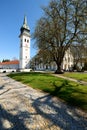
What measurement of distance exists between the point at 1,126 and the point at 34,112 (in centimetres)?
157

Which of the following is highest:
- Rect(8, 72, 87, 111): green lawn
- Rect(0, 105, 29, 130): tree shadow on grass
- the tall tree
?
the tall tree

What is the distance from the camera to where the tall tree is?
3128 centimetres

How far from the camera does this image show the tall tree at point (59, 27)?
31.3m

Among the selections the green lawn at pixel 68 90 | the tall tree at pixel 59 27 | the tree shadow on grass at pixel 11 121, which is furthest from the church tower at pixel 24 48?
the tree shadow on grass at pixel 11 121

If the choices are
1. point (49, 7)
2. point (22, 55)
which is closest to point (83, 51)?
point (49, 7)

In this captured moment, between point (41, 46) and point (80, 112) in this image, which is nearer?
point (80, 112)

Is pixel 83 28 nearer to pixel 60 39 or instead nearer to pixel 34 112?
pixel 60 39

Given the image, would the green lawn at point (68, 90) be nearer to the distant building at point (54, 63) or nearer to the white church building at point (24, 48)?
the distant building at point (54, 63)

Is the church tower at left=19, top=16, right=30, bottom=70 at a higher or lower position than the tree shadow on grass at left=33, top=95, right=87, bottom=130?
higher

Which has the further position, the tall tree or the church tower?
the church tower

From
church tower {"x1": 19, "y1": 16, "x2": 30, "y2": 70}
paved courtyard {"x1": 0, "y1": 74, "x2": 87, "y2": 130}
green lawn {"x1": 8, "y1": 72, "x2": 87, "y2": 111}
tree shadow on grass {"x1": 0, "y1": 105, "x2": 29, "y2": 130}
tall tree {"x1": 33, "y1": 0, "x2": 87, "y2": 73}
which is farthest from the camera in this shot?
church tower {"x1": 19, "y1": 16, "x2": 30, "y2": 70}

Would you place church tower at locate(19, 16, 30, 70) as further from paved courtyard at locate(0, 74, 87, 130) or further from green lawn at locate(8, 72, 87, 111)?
paved courtyard at locate(0, 74, 87, 130)

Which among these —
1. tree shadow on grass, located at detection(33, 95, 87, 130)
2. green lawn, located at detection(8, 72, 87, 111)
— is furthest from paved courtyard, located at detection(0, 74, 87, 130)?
green lawn, located at detection(8, 72, 87, 111)

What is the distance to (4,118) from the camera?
6133mm
